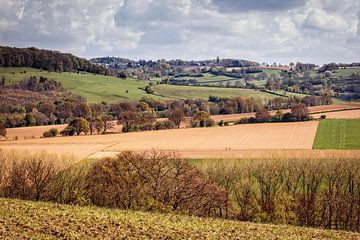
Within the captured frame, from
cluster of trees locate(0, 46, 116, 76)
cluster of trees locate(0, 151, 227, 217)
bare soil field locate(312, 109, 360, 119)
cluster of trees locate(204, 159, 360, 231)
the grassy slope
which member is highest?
cluster of trees locate(0, 46, 116, 76)

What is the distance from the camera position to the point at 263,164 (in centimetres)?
5478

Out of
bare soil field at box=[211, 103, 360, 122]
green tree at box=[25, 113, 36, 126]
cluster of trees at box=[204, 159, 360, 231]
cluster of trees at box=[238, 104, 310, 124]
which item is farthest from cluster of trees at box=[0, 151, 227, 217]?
bare soil field at box=[211, 103, 360, 122]

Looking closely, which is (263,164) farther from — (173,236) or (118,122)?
(118,122)

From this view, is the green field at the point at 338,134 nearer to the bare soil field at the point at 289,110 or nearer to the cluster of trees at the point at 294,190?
the bare soil field at the point at 289,110

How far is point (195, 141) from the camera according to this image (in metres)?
87.2

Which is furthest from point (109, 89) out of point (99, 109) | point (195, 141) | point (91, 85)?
point (195, 141)

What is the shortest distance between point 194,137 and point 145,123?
21.3 meters

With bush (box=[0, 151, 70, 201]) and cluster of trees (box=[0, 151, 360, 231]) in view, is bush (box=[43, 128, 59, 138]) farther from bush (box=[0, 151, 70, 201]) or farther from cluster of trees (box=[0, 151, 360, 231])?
bush (box=[0, 151, 70, 201])

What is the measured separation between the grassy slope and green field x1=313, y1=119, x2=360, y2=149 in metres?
55.9

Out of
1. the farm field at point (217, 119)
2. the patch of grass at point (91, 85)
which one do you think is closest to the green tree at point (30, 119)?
the farm field at point (217, 119)

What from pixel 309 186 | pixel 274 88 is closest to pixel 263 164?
pixel 309 186

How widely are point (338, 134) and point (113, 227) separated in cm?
7681

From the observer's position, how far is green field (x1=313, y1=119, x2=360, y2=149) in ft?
257

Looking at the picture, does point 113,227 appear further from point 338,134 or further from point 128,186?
point 338,134
